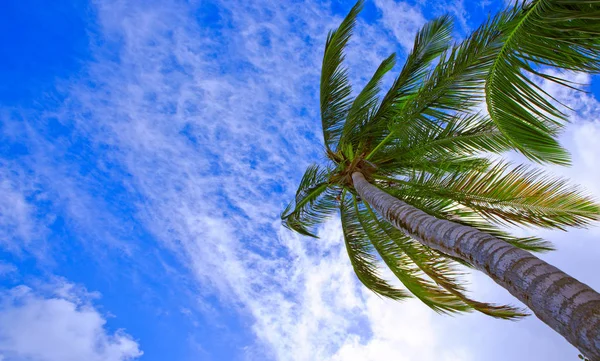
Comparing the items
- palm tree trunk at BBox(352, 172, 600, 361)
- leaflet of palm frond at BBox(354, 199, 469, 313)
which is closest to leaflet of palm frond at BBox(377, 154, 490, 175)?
leaflet of palm frond at BBox(354, 199, 469, 313)

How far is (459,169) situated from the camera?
5793 millimetres

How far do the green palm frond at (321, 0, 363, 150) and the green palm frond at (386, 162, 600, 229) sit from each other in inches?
97.8

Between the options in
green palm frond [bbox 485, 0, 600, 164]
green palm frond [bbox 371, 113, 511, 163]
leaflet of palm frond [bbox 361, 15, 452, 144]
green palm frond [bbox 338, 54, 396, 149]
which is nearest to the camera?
green palm frond [bbox 485, 0, 600, 164]

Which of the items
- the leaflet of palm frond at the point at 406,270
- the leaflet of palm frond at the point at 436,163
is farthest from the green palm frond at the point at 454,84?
the leaflet of palm frond at the point at 406,270

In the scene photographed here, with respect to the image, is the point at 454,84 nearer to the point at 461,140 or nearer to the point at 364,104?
the point at 461,140

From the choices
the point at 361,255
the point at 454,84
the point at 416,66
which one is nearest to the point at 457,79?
the point at 454,84

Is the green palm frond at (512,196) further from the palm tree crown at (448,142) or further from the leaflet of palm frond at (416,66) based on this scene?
the leaflet of palm frond at (416,66)

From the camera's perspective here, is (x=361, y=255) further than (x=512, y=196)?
Yes

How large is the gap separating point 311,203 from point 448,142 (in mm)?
3242

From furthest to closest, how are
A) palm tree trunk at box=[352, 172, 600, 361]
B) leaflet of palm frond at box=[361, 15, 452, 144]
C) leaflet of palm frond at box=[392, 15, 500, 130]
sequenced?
leaflet of palm frond at box=[361, 15, 452, 144]
leaflet of palm frond at box=[392, 15, 500, 130]
palm tree trunk at box=[352, 172, 600, 361]

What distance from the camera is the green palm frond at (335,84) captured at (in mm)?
6762

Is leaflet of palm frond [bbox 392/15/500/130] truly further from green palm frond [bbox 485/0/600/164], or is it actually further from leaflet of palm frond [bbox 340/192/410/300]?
leaflet of palm frond [bbox 340/192/410/300]

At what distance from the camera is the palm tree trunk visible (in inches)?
77.4

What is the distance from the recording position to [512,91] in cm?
350
